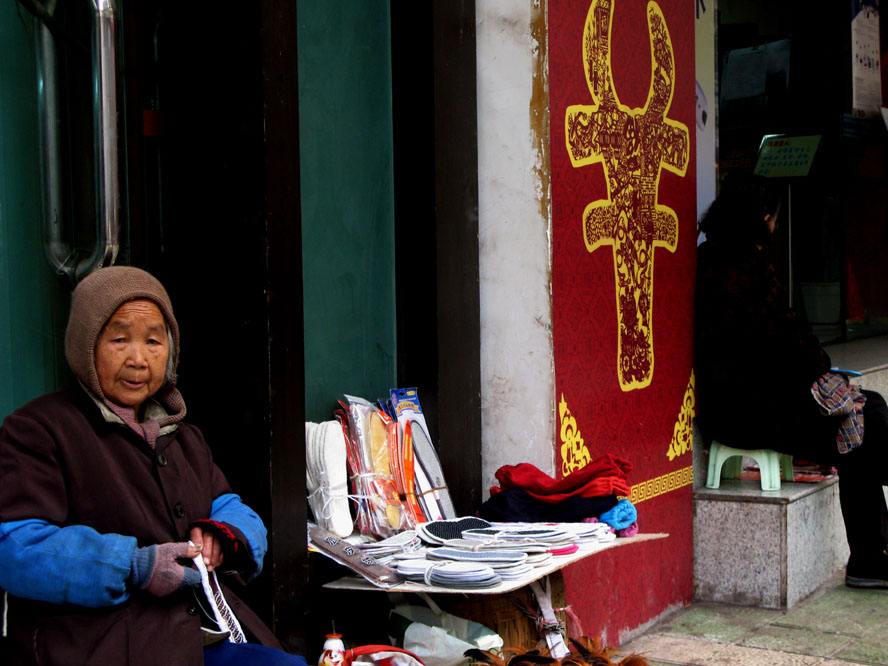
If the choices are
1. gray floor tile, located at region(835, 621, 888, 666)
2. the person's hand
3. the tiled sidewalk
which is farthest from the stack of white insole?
gray floor tile, located at region(835, 621, 888, 666)

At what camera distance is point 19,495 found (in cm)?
220

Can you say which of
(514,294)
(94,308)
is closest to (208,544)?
(94,308)

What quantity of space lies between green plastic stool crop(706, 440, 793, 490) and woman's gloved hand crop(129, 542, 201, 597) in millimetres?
3597

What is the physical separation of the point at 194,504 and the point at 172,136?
1161 mm

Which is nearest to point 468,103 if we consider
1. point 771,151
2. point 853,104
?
point 771,151

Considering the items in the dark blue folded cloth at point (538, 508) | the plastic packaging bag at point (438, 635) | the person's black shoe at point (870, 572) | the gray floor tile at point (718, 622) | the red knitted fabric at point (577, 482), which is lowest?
the gray floor tile at point (718, 622)

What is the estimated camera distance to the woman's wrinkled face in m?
2.42

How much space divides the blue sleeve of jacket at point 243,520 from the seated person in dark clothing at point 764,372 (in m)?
3.16

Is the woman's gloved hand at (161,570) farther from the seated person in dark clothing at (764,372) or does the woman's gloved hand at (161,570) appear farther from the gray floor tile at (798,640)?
the seated person in dark clothing at (764,372)

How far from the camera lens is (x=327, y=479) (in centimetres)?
338

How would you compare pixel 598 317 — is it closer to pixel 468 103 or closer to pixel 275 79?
pixel 468 103

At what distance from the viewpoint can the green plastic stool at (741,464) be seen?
5.36m

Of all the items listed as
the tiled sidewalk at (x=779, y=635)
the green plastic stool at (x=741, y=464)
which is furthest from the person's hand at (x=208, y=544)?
the green plastic stool at (x=741, y=464)

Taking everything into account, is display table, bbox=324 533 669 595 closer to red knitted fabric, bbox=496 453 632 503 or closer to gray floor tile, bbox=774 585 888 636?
red knitted fabric, bbox=496 453 632 503
